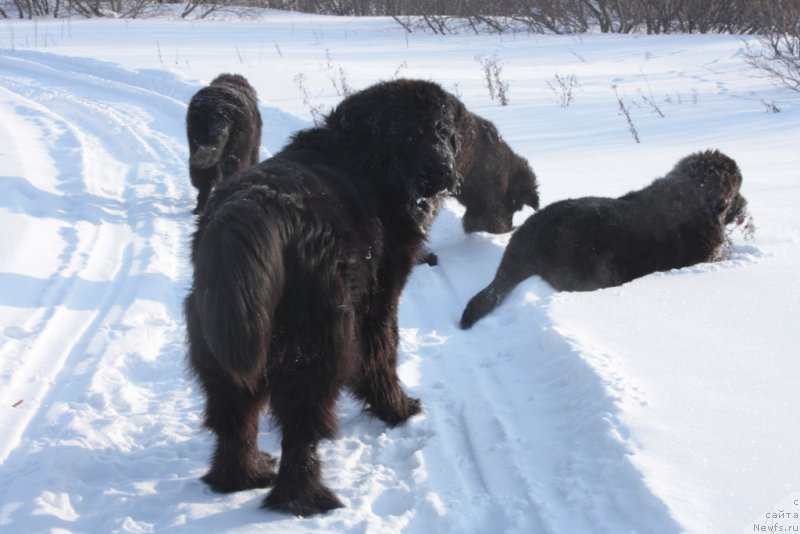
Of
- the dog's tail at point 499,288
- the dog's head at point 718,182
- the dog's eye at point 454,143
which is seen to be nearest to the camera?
the dog's eye at point 454,143

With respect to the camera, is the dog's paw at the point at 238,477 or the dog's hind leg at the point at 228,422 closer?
the dog's hind leg at the point at 228,422

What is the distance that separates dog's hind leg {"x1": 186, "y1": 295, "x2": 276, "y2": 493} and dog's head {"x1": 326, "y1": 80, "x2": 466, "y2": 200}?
1154 millimetres

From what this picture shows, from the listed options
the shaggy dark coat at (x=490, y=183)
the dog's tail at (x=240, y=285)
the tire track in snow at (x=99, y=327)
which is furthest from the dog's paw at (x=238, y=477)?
the shaggy dark coat at (x=490, y=183)

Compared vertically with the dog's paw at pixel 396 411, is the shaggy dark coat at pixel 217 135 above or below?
above

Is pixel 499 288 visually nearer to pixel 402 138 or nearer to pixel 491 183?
pixel 491 183

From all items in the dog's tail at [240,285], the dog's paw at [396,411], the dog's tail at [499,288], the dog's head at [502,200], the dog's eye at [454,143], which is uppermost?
the dog's eye at [454,143]

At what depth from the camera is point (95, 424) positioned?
3.78 meters

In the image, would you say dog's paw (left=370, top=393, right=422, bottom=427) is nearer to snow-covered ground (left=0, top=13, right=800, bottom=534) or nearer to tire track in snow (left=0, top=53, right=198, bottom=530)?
snow-covered ground (left=0, top=13, right=800, bottom=534)

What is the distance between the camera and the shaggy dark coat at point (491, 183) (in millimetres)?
7090

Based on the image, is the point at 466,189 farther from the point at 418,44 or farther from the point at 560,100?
the point at 418,44

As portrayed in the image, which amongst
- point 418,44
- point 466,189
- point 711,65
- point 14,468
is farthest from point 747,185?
point 418,44

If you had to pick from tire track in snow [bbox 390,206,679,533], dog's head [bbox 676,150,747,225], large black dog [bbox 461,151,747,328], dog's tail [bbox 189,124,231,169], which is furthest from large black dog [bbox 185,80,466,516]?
dog's tail [bbox 189,124,231,169]

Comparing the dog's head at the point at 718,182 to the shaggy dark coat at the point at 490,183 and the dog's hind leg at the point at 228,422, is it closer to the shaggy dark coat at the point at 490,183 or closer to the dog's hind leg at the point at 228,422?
the shaggy dark coat at the point at 490,183

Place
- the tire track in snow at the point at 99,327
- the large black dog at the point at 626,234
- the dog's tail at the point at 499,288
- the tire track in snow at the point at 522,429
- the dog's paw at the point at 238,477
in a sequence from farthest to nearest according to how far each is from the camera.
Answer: the large black dog at the point at 626,234 → the dog's tail at the point at 499,288 → the tire track in snow at the point at 99,327 → the dog's paw at the point at 238,477 → the tire track in snow at the point at 522,429
